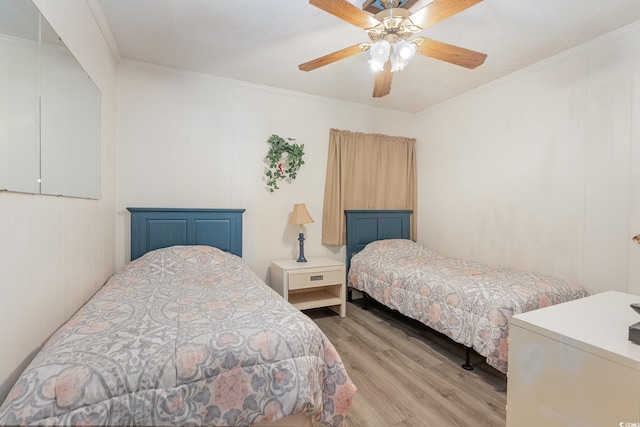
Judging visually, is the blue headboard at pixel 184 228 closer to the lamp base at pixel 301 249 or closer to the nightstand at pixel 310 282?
the nightstand at pixel 310 282

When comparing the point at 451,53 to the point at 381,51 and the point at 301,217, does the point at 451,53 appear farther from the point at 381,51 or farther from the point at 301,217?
the point at 301,217

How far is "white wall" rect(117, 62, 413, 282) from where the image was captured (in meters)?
2.76

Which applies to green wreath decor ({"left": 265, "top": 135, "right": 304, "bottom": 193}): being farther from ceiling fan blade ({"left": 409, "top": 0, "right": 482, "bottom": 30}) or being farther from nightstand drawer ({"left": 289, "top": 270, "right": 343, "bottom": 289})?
ceiling fan blade ({"left": 409, "top": 0, "right": 482, "bottom": 30})

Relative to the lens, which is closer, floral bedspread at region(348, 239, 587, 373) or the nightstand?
floral bedspread at region(348, 239, 587, 373)

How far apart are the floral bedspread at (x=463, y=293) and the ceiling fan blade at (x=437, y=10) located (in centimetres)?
174

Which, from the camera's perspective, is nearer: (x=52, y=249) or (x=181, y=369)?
(x=181, y=369)

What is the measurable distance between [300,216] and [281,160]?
70cm

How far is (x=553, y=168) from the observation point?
2602mm

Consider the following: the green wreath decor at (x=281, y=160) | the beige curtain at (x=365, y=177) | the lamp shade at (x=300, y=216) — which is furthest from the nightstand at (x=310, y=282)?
the green wreath decor at (x=281, y=160)

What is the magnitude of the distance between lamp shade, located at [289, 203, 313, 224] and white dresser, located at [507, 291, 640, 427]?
6.98 feet

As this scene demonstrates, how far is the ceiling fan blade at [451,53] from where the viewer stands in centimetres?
179

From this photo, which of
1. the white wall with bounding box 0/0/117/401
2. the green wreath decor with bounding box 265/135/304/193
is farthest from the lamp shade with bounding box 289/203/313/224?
the white wall with bounding box 0/0/117/401

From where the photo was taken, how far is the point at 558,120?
101 inches

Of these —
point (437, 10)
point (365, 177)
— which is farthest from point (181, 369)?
point (365, 177)
